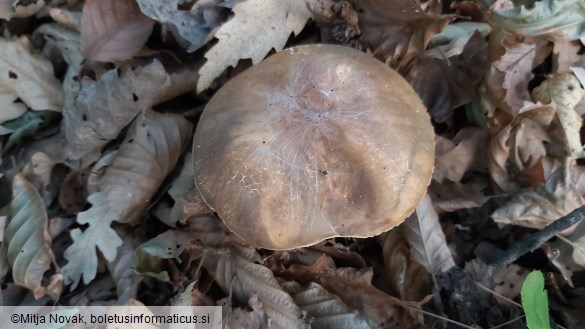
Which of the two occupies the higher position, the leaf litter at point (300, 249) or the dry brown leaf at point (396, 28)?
the dry brown leaf at point (396, 28)

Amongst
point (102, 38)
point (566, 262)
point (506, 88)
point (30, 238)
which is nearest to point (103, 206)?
point (30, 238)

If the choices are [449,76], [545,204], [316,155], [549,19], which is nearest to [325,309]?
[316,155]

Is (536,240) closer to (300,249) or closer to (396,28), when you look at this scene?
(300,249)

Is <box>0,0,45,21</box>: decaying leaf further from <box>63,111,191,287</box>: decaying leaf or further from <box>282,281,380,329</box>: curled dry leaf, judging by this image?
<box>282,281,380,329</box>: curled dry leaf

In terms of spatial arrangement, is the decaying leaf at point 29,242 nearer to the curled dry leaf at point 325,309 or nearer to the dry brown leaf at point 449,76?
the curled dry leaf at point 325,309

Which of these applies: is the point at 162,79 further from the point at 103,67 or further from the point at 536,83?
the point at 536,83

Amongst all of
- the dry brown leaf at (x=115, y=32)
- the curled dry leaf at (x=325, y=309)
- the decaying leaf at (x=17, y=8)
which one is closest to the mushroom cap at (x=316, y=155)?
the curled dry leaf at (x=325, y=309)

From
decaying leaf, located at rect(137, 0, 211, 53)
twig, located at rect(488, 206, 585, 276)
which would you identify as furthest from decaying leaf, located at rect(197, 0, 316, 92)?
twig, located at rect(488, 206, 585, 276)

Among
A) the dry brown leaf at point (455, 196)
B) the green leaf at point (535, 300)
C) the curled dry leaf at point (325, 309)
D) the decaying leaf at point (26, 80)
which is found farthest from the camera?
the decaying leaf at point (26, 80)
